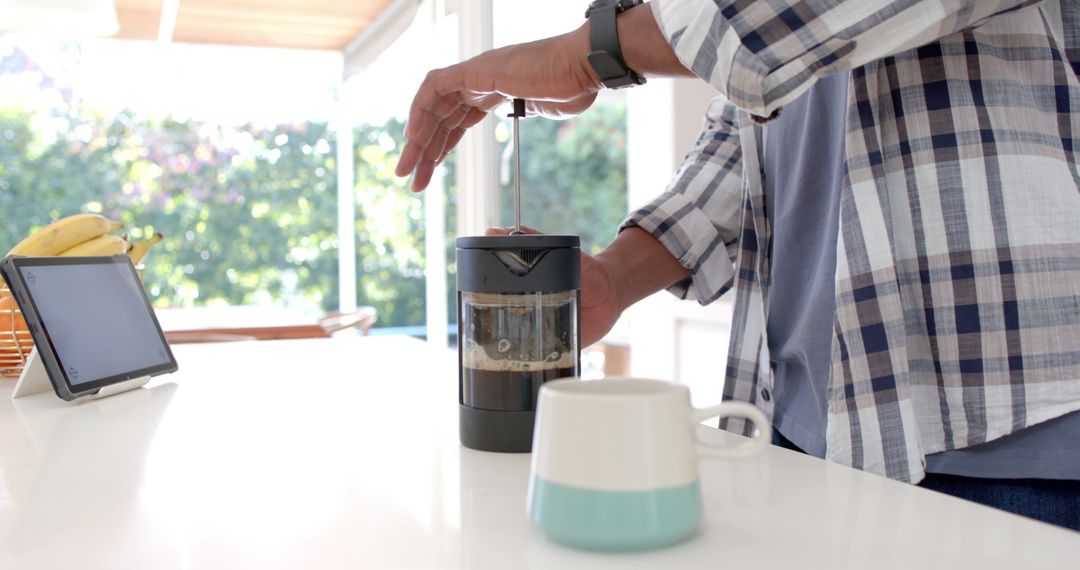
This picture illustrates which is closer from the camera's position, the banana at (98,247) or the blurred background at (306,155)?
the banana at (98,247)

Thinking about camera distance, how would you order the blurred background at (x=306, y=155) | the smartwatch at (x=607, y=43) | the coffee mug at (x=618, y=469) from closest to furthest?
the coffee mug at (x=618, y=469), the smartwatch at (x=607, y=43), the blurred background at (x=306, y=155)

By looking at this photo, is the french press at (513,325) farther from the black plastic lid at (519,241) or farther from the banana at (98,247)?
the banana at (98,247)

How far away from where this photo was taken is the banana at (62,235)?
148 centimetres

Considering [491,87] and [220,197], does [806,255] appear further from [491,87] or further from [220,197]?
[220,197]

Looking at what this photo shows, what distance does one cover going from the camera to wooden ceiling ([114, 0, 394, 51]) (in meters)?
5.17

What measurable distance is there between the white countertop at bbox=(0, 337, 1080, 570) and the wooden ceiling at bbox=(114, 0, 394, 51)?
4702mm

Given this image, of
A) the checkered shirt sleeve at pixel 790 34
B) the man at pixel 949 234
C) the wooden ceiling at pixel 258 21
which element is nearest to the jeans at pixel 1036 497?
the man at pixel 949 234

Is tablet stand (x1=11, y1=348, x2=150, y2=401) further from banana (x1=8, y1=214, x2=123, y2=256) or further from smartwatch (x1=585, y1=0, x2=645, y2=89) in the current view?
smartwatch (x1=585, y1=0, x2=645, y2=89)

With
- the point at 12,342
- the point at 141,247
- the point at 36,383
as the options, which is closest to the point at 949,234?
the point at 36,383

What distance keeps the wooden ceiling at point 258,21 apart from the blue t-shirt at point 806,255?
4.57 m

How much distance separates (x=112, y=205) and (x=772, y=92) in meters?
7.67

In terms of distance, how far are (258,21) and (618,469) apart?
5.55m

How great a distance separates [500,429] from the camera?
734mm

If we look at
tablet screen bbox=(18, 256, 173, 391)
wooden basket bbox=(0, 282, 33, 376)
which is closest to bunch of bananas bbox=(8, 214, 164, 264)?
wooden basket bbox=(0, 282, 33, 376)
